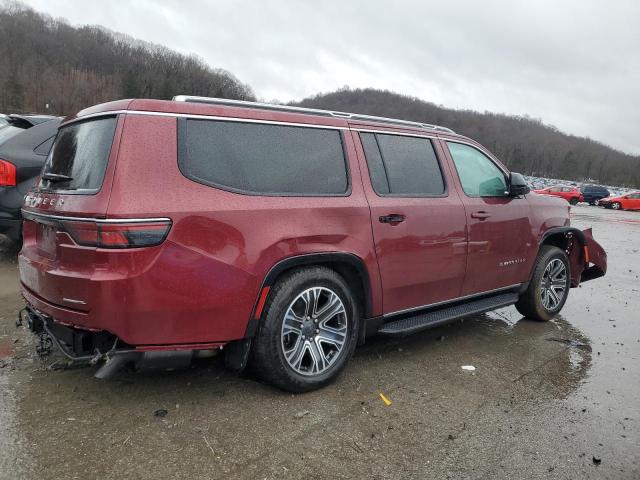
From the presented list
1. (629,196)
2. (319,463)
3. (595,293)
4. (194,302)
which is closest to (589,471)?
(319,463)

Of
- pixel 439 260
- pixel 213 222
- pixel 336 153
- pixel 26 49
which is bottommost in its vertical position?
pixel 439 260

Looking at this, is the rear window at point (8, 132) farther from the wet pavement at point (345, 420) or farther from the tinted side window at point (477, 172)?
the tinted side window at point (477, 172)

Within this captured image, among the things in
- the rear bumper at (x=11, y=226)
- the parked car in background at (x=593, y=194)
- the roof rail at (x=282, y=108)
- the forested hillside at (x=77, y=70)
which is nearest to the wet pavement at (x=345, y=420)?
the rear bumper at (x=11, y=226)

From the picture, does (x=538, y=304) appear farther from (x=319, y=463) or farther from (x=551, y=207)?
(x=319, y=463)

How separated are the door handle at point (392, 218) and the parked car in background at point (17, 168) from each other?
157 inches

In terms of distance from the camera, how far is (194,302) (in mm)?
2611

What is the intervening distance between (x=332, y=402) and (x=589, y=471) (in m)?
1.43

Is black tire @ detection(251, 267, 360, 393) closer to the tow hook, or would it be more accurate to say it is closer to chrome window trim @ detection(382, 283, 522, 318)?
chrome window trim @ detection(382, 283, 522, 318)

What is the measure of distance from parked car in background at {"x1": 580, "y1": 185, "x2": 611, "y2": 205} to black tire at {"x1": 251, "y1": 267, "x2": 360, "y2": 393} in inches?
1726

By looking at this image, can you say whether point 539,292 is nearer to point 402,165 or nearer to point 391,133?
point 402,165

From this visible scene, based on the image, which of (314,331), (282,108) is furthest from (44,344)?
(282,108)

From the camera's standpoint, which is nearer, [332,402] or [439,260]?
[332,402]

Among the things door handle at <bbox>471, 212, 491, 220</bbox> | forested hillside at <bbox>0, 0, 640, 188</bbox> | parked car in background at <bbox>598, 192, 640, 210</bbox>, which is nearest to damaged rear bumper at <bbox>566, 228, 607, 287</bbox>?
door handle at <bbox>471, 212, 491, 220</bbox>

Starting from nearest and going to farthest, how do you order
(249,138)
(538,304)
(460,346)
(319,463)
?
(319,463), (249,138), (460,346), (538,304)
